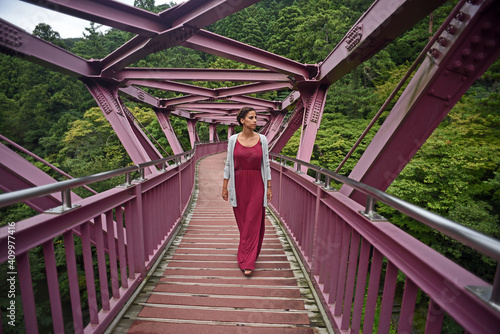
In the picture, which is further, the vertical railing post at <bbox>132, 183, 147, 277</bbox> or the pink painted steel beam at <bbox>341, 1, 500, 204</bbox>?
the vertical railing post at <bbox>132, 183, 147, 277</bbox>

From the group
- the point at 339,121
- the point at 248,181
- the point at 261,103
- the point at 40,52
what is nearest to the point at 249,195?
the point at 248,181

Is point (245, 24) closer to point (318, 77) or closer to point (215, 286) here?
point (318, 77)

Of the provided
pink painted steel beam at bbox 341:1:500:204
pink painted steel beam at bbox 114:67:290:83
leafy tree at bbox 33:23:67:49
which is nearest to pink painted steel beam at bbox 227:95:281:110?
pink painted steel beam at bbox 114:67:290:83

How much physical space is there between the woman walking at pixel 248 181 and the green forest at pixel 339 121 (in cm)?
890

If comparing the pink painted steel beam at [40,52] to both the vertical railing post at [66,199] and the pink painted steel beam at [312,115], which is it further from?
the pink painted steel beam at [312,115]

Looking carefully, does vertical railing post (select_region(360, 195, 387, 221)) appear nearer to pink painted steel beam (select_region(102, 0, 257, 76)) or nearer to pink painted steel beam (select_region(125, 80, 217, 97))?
pink painted steel beam (select_region(102, 0, 257, 76))

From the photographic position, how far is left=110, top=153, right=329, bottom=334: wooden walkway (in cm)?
230

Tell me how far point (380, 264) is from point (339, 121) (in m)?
16.1

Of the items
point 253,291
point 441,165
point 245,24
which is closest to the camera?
point 253,291

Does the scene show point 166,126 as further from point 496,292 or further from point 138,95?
point 496,292

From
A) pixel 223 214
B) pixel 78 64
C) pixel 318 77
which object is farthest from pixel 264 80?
pixel 78 64

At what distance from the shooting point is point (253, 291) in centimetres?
282

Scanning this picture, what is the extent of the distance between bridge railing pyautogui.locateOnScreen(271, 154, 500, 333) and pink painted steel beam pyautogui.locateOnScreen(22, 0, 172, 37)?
336 centimetres

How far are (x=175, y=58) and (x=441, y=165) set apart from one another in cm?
4530
